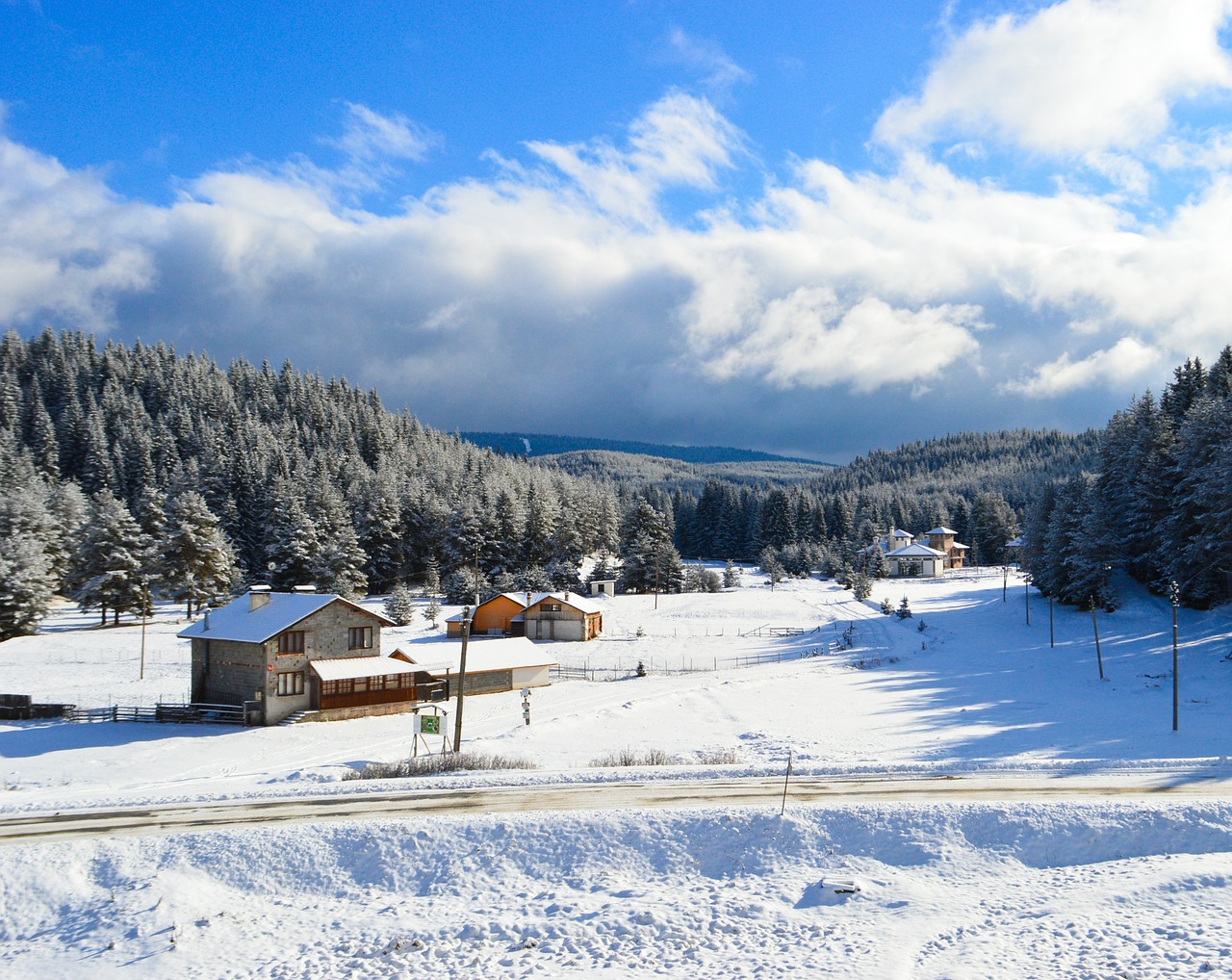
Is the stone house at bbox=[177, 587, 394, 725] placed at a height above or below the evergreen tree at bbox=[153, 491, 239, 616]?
below

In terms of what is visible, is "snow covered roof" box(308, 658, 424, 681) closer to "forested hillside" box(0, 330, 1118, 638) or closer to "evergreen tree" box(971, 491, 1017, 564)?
"forested hillside" box(0, 330, 1118, 638)

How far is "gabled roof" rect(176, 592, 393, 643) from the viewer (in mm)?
42812

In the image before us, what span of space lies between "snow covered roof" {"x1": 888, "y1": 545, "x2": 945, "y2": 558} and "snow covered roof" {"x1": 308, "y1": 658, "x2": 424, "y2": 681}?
9759cm

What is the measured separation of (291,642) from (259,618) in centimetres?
308

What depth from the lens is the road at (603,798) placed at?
66.5 feet

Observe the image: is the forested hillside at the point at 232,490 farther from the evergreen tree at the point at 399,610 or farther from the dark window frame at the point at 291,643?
the dark window frame at the point at 291,643

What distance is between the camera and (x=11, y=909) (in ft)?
53.5

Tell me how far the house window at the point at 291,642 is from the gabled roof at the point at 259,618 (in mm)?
446

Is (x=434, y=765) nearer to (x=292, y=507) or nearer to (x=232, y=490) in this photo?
(x=292, y=507)

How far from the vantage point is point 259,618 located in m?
44.6

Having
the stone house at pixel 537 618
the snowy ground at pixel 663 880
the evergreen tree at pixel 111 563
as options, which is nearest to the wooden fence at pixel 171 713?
the snowy ground at pixel 663 880

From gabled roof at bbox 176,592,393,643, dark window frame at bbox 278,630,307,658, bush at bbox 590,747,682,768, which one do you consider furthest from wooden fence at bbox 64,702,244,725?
bush at bbox 590,747,682,768

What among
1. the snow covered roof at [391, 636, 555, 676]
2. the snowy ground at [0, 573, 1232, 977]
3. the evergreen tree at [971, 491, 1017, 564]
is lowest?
the snow covered roof at [391, 636, 555, 676]

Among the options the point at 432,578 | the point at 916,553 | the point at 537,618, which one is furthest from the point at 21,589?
the point at 916,553
